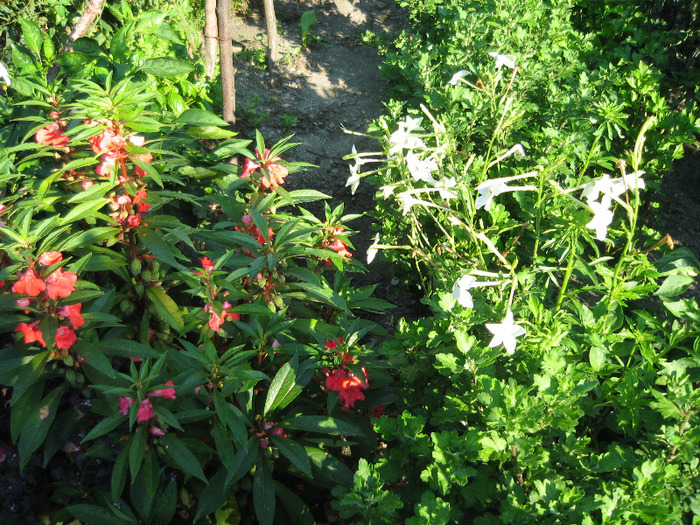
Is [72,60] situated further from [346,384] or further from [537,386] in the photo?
[537,386]

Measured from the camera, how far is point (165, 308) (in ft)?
5.91

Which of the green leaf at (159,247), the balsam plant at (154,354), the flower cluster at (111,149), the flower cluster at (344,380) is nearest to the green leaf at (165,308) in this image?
the balsam plant at (154,354)

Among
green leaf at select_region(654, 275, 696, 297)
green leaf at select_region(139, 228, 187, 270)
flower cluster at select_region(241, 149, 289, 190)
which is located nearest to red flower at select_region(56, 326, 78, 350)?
green leaf at select_region(139, 228, 187, 270)

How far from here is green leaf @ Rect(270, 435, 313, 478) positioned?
4.96ft

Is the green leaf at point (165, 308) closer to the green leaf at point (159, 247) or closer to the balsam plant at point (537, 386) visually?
the green leaf at point (159, 247)

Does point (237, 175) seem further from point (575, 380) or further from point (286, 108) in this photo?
point (286, 108)

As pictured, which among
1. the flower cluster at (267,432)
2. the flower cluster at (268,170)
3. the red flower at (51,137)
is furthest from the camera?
the flower cluster at (268,170)

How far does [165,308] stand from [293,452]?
0.63 meters

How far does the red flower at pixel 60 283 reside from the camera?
4.85 ft

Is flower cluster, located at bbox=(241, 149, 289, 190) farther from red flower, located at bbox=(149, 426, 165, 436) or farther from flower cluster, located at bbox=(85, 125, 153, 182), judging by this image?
red flower, located at bbox=(149, 426, 165, 436)

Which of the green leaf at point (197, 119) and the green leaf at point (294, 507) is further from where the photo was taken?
the green leaf at point (197, 119)

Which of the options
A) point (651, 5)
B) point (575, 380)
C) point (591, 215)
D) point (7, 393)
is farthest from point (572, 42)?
point (7, 393)

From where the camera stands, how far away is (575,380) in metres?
1.33

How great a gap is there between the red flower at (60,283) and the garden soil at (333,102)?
1266mm
